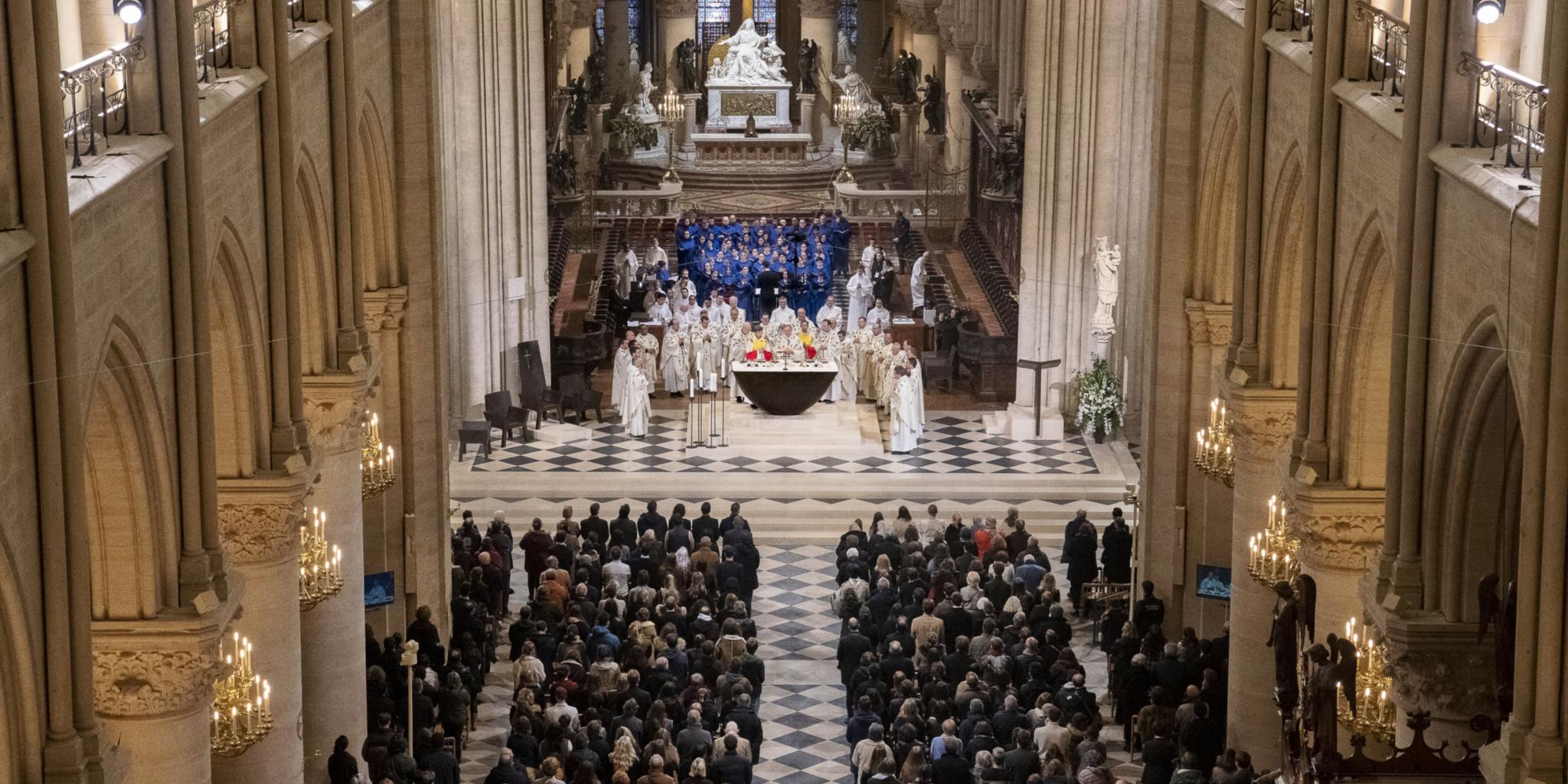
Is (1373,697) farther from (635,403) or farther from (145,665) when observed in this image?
(635,403)

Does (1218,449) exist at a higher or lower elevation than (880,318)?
higher

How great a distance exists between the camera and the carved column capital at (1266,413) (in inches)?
910

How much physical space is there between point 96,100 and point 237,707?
5.06 metres

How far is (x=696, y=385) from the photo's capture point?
128ft

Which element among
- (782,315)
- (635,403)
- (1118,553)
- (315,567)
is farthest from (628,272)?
(315,567)

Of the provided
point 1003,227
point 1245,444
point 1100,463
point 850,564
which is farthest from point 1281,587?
point 1003,227

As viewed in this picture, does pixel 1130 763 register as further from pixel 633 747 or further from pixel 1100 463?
pixel 1100 463

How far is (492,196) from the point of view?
37.2 m

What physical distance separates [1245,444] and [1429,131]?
723 cm

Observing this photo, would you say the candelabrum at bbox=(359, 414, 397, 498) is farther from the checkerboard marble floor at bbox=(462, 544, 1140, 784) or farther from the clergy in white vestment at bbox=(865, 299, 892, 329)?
the clergy in white vestment at bbox=(865, 299, 892, 329)

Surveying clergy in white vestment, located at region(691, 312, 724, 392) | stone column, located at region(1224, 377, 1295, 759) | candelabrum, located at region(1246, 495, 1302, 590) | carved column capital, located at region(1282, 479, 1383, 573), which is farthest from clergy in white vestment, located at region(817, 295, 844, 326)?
carved column capital, located at region(1282, 479, 1383, 573)

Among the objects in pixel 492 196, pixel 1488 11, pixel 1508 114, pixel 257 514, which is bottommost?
pixel 257 514

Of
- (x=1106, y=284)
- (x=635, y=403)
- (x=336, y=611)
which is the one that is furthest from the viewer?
(x=635, y=403)

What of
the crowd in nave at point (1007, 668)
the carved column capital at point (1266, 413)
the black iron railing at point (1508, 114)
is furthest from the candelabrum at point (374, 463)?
the black iron railing at point (1508, 114)
